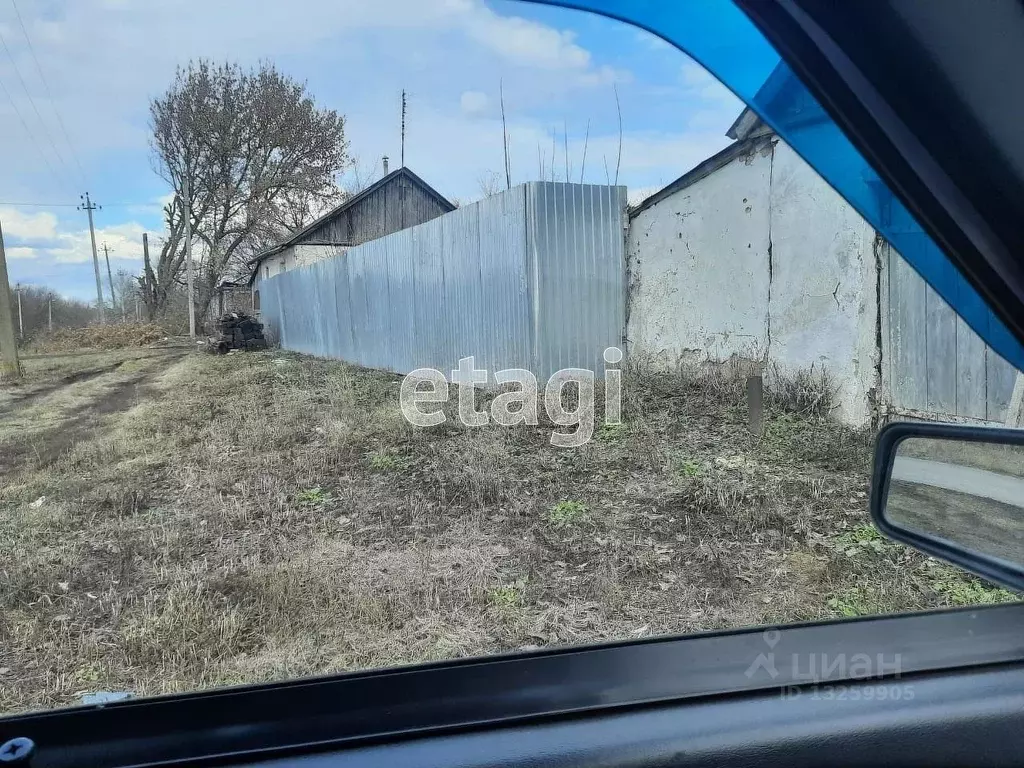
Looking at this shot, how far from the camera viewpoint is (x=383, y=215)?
11.4m

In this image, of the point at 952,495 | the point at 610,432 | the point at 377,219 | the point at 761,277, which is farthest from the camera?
the point at 377,219

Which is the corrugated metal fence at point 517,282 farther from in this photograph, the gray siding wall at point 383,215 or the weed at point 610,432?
the weed at point 610,432

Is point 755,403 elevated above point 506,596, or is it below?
above

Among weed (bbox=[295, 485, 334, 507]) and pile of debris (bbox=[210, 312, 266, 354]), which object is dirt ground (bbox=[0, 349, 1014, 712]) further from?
pile of debris (bbox=[210, 312, 266, 354])

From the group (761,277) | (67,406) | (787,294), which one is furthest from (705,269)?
(67,406)

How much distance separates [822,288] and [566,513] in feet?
9.74

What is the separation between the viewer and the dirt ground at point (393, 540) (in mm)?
2289

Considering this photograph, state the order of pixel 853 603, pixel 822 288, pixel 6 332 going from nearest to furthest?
pixel 853 603 < pixel 6 332 < pixel 822 288

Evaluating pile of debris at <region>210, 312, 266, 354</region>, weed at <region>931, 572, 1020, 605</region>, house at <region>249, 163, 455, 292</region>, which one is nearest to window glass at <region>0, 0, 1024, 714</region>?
weed at <region>931, 572, 1020, 605</region>

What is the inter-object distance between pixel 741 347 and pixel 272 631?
15.8 ft

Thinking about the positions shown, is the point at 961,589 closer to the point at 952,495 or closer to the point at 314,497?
the point at 952,495

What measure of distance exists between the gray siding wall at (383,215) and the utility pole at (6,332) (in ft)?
19.3

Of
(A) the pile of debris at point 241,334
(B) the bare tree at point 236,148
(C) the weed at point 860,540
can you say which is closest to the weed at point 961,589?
(C) the weed at point 860,540

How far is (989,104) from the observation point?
2.39 ft
